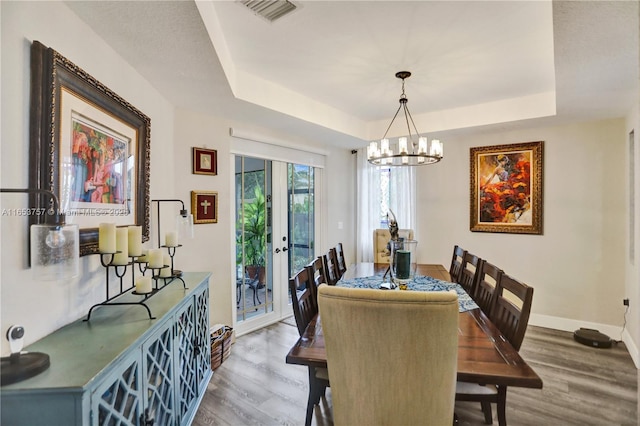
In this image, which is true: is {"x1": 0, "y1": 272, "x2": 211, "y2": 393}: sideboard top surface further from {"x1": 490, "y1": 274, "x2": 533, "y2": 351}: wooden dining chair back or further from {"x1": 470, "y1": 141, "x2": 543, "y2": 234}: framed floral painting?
{"x1": 470, "y1": 141, "x2": 543, "y2": 234}: framed floral painting

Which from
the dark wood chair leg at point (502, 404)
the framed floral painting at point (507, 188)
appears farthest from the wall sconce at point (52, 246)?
the framed floral painting at point (507, 188)

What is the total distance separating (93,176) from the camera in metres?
1.65

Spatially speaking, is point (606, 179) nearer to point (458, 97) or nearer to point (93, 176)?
point (458, 97)

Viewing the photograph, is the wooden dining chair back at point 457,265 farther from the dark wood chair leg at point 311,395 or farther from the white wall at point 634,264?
the dark wood chair leg at point 311,395

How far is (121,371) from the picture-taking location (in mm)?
1183

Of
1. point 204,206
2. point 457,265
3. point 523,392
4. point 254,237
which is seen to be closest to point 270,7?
point 204,206

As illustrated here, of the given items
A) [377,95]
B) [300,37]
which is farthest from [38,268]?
[377,95]

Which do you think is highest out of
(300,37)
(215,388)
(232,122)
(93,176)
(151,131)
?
(300,37)

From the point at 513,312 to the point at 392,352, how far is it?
2.90 feet

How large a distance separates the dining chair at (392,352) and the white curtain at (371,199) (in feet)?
11.5

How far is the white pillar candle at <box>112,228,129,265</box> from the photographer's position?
1580mm

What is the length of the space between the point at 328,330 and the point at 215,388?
1693 mm

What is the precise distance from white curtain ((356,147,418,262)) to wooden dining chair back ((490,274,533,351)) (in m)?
2.76

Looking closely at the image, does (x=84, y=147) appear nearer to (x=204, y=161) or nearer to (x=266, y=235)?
(x=204, y=161)
